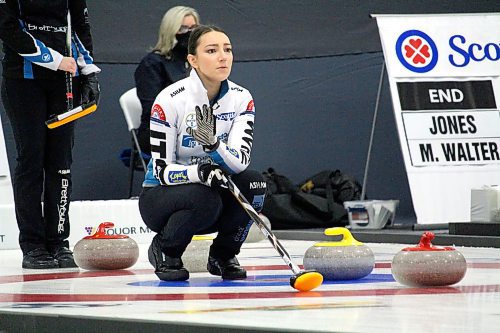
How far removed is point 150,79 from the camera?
6086mm

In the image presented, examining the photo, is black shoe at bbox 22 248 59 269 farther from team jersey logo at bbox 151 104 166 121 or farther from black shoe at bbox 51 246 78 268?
team jersey logo at bbox 151 104 166 121

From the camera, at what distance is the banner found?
6480 millimetres

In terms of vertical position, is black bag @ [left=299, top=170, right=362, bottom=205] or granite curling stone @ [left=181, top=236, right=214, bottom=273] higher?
black bag @ [left=299, top=170, right=362, bottom=205]

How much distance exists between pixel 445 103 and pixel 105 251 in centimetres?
314

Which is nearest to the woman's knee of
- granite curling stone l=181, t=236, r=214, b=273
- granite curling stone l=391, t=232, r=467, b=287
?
granite curling stone l=181, t=236, r=214, b=273

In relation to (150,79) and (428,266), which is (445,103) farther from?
(428,266)

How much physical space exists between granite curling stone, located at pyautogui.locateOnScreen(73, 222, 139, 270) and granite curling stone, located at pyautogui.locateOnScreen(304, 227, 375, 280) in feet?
3.16

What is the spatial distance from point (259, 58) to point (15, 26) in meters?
3.83

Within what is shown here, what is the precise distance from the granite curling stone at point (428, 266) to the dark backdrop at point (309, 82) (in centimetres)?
464

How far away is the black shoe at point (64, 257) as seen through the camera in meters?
4.46

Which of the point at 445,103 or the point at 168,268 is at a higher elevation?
the point at 445,103

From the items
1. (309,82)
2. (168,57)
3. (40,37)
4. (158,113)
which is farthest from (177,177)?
(309,82)

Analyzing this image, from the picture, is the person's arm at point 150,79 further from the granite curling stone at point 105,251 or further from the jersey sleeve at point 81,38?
the granite curling stone at point 105,251

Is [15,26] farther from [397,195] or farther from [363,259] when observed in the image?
[397,195]
